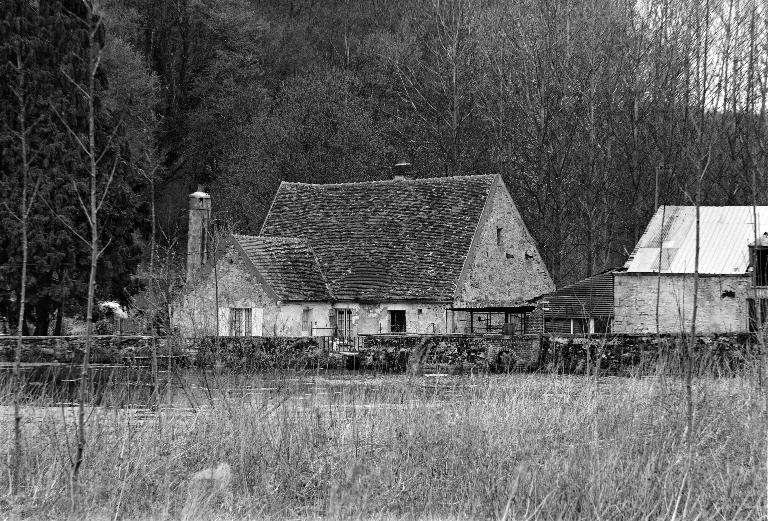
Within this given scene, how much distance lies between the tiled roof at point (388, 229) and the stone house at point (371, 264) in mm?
48

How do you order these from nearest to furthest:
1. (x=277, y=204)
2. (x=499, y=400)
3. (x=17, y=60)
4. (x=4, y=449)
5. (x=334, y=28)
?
(x=4, y=449), (x=499, y=400), (x=17, y=60), (x=277, y=204), (x=334, y=28)

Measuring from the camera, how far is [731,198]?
4984 cm

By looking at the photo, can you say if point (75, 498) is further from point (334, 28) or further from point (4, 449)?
point (334, 28)

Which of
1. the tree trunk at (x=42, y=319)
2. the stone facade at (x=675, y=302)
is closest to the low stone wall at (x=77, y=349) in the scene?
the tree trunk at (x=42, y=319)

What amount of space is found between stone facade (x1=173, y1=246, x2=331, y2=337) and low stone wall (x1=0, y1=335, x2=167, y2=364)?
1999mm

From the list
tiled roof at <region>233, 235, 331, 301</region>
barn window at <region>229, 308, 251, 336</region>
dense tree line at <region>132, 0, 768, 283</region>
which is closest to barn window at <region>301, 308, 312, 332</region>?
tiled roof at <region>233, 235, 331, 301</region>

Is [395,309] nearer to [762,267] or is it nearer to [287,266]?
[287,266]

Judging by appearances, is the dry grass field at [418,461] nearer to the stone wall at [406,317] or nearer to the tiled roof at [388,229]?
the stone wall at [406,317]

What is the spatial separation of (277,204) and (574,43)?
1579 centimetres

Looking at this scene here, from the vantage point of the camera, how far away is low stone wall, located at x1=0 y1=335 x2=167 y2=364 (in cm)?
3653

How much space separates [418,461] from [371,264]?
28.2m

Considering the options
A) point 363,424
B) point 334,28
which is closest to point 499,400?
point 363,424

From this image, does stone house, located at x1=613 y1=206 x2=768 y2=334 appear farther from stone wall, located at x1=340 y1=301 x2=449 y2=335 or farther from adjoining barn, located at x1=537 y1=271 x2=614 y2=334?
stone wall, located at x1=340 y1=301 x2=449 y2=335

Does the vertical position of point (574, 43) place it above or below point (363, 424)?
above
